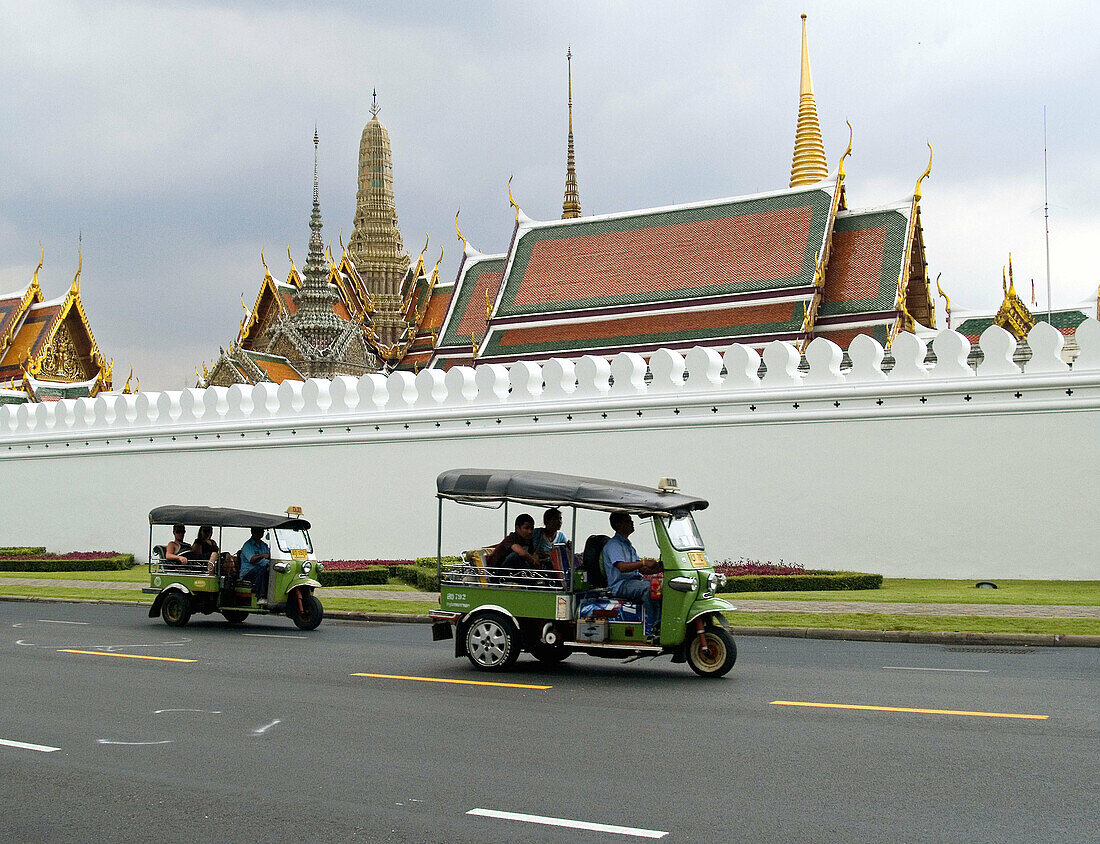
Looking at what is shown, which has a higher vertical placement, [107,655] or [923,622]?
[923,622]

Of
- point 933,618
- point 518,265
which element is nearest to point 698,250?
point 518,265

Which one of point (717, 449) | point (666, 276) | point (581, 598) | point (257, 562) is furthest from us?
point (666, 276)

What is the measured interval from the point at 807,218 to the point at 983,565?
1286 cm

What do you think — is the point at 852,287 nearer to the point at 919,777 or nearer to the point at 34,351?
the point at 919,777

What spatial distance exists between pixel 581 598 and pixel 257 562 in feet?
20.3

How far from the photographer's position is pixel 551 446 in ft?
68.5

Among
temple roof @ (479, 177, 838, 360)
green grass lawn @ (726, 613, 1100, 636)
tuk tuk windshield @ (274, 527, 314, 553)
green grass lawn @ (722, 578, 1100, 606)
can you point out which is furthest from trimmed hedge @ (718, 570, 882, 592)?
temple roof @ (479, 177, 838, 360)

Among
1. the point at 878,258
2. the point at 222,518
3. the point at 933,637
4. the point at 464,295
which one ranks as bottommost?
the point at 933,637

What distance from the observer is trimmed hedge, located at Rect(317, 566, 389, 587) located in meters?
19.4

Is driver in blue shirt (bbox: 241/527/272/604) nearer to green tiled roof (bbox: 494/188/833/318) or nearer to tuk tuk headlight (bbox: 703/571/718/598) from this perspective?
tuk tuk headlight (bbox: 703/571/718/598)

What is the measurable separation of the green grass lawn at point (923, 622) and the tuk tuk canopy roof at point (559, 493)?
3.62 m

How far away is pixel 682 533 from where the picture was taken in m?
10.0

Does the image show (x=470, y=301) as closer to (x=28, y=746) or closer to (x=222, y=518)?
(x=222, y=518)

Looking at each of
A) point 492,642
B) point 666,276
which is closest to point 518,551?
point 492,642
